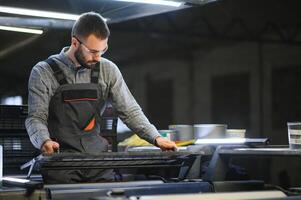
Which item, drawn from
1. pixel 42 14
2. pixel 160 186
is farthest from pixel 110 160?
pixel 42 14

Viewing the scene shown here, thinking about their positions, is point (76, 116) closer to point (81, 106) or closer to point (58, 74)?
point (81, 106)

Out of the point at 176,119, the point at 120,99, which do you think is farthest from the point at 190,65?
the point at 120,99

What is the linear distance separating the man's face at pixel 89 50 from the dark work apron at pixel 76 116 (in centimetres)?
8

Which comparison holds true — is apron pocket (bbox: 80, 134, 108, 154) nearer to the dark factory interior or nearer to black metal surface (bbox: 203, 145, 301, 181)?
black metal surface (bbox: 203, 145, 301, 181)

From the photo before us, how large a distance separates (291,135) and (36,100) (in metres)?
1.13

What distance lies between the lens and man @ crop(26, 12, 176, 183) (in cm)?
244

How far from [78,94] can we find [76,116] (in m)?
0.11

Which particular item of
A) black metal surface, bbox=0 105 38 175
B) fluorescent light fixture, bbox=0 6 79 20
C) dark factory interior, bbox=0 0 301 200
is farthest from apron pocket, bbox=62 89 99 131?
dark factory interior, bbox=0 0 301 200

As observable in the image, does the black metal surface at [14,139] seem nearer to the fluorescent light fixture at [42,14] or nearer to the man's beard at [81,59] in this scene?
the man's beard at [81,59]

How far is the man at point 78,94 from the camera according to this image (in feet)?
7.99

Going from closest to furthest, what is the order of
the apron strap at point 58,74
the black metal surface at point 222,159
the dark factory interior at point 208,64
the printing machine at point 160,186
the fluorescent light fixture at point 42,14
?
the printing machine at point 160,186
the black metal surface at point 222,159
the apron strap at point 58,74
the fluorescent light fixture at point 42,14
the dark factory interior at point 208,64

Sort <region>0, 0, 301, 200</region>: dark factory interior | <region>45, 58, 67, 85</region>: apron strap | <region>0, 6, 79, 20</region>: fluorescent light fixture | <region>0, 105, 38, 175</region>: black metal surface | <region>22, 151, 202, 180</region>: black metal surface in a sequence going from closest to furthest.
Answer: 1. <region>22, 151, 202, 180</region>: black metal surface
2. <region>45, 58, 67, 85</region>: apron strap
3. <region>0, 105, 38, 175</region>: black metal surface
4. <region>0, 6, 79, 20</region>: fluorescent light fixture
5. <region>0, 0, 301, 200</region>: dark factory interior

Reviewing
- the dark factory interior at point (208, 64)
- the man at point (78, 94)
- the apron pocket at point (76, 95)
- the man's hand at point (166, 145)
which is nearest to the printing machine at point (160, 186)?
the man's hand at point (166, 145)

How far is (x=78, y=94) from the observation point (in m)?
2.47
